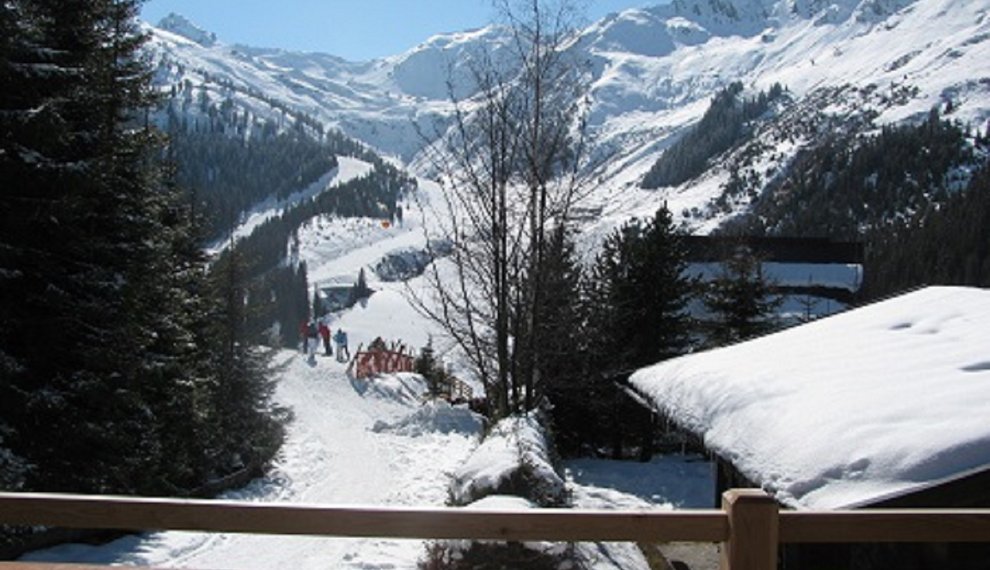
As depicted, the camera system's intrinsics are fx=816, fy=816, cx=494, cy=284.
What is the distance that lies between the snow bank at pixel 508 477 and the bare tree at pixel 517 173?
3.69 metres

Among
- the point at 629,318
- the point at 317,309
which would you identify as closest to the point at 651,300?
the point at 629,318

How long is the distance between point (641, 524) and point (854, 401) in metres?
4.05

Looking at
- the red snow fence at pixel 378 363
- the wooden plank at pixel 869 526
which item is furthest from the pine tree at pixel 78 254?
the red snow fence at pixel 378 363

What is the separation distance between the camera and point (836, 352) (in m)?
8.34

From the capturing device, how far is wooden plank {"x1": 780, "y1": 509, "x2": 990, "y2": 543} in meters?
2.56

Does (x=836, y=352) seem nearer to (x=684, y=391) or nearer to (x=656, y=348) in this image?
(x=684, y=391)

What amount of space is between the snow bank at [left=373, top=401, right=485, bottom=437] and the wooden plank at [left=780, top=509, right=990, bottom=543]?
20789 millimetres

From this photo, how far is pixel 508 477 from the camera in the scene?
30.6ft

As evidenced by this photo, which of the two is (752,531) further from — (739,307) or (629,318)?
(739,307)

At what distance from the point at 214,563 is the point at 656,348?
15317mm

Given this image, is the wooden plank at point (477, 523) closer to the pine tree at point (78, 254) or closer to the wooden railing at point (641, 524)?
the wooden railing at point (641, 524)

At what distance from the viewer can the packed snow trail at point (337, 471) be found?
1030cm

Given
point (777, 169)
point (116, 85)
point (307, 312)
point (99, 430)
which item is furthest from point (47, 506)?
point (777, 169)

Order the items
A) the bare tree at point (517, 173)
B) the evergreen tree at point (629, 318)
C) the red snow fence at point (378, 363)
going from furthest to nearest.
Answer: the red snow fence at point (378, 363), the evergreen tree at point (629, 318), the bare tree at point (517, 173)
